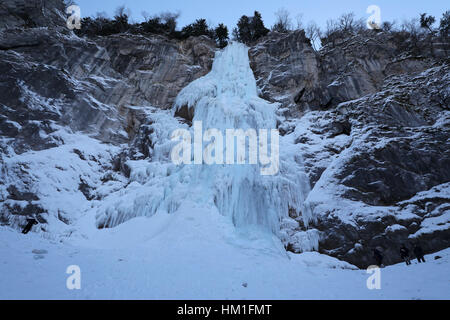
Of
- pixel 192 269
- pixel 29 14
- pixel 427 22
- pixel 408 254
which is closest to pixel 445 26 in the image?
pixel 427 22

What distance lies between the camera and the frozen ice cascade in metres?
11.8

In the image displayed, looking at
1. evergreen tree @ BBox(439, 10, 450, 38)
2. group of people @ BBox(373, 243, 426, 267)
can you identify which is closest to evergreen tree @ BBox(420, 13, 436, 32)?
evergreen tree @ BBox(439, 10, 450, 38)

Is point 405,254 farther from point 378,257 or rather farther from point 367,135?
point 367,135

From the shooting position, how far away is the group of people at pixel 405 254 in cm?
884

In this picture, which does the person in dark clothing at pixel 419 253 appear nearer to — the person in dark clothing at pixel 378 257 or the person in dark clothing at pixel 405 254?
the person in dark clothing at pixel 405 254

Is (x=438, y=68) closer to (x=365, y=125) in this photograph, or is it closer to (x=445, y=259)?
(x=365, y=125)

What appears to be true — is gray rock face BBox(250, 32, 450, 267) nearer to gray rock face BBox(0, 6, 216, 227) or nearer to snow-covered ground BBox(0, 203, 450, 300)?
snow-covered ground BBox(0, 203, 450, 300)

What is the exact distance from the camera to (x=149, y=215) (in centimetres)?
1205

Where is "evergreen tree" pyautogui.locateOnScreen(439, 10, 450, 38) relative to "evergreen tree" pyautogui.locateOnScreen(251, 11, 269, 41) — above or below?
below

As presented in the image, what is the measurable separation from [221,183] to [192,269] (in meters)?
5.36

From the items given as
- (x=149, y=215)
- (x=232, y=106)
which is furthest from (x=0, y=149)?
(x=232, y=106)

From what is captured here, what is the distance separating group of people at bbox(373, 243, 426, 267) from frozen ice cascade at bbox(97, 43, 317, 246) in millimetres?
2264

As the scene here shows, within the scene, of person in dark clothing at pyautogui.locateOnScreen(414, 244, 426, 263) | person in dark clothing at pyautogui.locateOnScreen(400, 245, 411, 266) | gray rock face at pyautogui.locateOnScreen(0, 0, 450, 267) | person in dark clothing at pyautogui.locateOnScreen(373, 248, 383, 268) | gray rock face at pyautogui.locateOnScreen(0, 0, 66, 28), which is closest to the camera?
person in dark clothing at pyautogui.locateOnScreen(414, 244, 426, 263)

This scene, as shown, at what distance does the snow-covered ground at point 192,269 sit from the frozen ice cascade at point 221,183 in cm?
104
